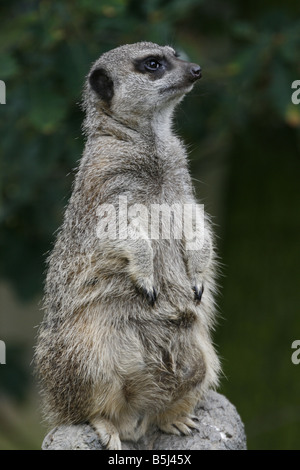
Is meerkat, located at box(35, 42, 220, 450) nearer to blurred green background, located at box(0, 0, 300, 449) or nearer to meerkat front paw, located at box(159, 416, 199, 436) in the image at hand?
meerkat front paw, located at box(159, 416, 199, 436)

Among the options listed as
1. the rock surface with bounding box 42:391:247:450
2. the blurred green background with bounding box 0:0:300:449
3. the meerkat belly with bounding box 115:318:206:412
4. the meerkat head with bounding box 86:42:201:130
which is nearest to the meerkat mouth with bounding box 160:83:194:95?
the meerkat head with bounding box 86:42:201:130

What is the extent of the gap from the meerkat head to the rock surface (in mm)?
1498

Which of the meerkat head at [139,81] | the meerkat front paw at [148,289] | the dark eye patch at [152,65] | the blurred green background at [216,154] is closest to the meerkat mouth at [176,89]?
the meerkat head at [139,81]

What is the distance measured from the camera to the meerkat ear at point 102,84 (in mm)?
4289

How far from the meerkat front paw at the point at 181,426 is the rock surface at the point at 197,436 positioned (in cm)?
2

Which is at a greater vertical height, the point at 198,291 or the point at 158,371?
the point at 198,291

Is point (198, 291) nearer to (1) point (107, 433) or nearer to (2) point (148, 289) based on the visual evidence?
(2) point (148, 289)

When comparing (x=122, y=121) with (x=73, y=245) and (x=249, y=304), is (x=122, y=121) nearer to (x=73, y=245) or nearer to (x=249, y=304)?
(x=73, y=245)

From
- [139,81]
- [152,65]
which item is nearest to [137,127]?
[139,81]

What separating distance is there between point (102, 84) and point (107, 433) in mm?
1733

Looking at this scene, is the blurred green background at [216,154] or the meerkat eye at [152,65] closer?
the meerkat eye at [152,65]

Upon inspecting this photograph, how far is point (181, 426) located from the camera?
4.12 metres

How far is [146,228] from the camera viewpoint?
4.05m

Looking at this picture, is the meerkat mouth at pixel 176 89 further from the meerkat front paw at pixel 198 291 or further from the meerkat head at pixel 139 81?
the meerkat front paw at pixel 198 291
